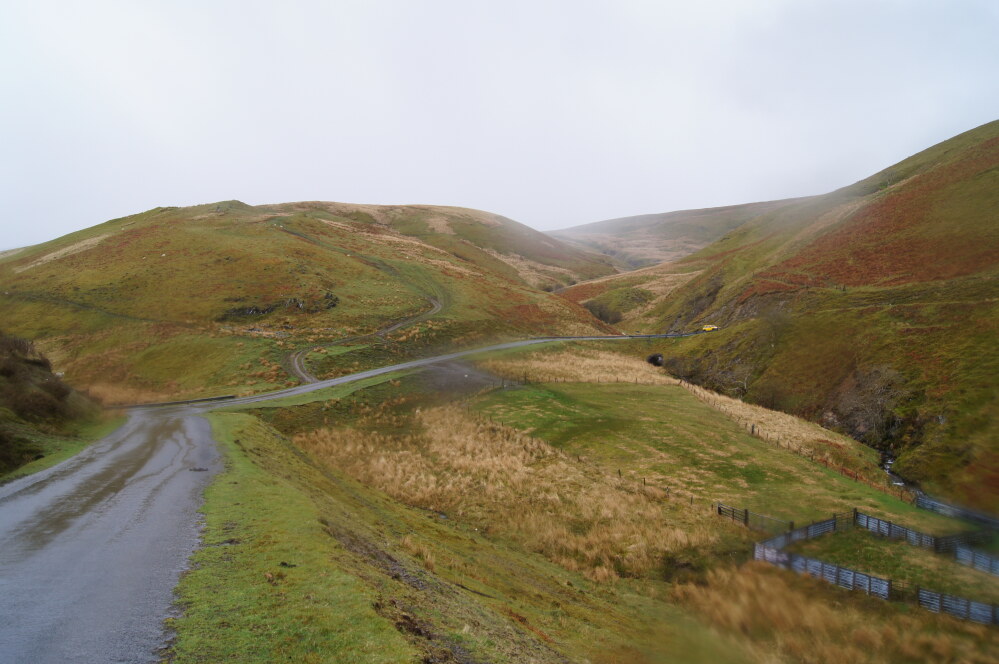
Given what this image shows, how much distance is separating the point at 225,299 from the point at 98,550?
2450 inches

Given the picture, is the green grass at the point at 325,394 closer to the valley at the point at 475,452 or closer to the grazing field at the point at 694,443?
the valley at the point at 475,452

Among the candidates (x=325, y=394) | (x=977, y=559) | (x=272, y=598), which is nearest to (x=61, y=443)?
(x=272, y=598)

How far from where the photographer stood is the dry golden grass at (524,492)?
71.9 ft

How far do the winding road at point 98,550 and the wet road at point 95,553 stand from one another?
20 millimetres

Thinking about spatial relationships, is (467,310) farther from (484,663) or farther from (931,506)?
(484,663)

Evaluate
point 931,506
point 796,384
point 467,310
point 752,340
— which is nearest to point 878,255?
point 752,340

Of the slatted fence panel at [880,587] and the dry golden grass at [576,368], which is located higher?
the dry golden grass at [576,368]

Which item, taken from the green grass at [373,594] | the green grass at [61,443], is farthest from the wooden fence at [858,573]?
the green grass at [61,443]

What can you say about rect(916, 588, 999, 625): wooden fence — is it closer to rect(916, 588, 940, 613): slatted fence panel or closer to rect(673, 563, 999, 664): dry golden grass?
rect(916, 588, 940, 613): slatted fence panel

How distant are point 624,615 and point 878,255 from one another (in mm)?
72009

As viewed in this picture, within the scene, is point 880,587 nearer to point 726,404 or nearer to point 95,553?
point 95,553

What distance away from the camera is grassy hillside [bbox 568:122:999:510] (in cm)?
3228

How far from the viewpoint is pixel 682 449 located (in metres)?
32.9

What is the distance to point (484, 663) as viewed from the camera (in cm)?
841
